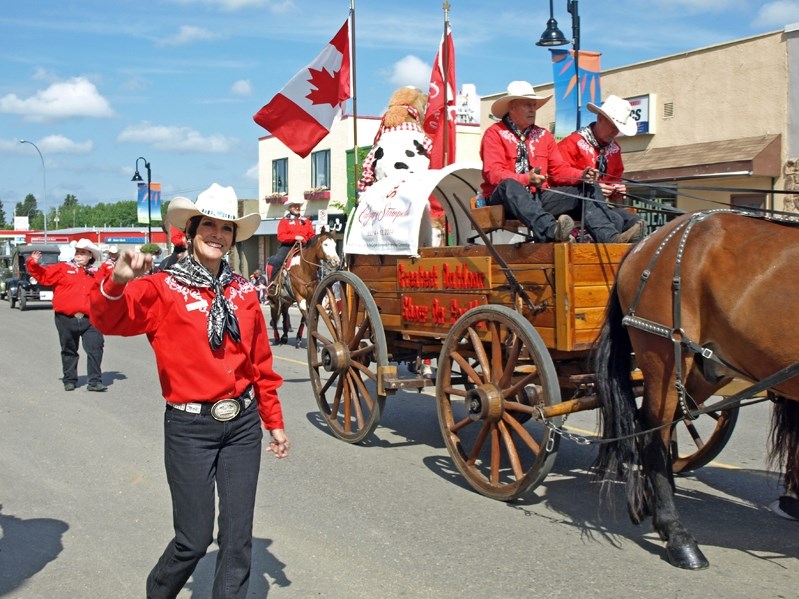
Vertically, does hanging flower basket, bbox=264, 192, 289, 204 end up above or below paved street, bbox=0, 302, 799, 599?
above

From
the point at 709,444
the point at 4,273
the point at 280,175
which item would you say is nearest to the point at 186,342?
the point at 709,444

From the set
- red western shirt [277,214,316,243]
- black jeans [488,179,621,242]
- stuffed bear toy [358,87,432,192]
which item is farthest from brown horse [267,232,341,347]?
black jeans [488,179,621,242]

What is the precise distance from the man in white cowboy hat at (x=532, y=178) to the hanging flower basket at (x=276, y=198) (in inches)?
1452

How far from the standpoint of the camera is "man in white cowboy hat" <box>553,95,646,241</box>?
251 inches

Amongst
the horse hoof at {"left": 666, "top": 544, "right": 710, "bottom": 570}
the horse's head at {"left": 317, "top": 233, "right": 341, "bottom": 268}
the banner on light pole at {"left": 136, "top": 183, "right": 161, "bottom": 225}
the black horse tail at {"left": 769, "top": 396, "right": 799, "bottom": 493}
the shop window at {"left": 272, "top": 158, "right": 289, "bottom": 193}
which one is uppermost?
the shop window at {"left": 272, "top": 158, "right": 289, "bottom": 193}

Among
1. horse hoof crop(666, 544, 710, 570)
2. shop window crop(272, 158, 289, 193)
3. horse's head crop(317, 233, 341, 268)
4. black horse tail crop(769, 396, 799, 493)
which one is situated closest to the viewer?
horse hoof crop(666, 544, 710, 570)

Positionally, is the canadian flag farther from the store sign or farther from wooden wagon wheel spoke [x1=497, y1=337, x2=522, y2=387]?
the store sign

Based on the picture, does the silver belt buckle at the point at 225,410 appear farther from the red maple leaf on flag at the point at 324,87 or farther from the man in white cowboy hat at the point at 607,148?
the red maple leaf on flag at the point at 324,87

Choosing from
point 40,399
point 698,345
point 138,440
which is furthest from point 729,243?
point 40,399

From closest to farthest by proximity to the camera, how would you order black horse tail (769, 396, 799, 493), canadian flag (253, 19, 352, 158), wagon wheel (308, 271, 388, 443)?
black horse tail (769, 396, 799, 493) → wagon wheel (308, 271, 388, 443) → canadian flag (253, 19, 352, 158)

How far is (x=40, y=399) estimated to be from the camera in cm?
1045

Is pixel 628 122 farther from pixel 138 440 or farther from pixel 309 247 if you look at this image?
pixel 309 247

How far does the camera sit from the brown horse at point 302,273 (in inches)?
555

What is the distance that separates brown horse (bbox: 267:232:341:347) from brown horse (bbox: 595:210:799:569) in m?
8.64
